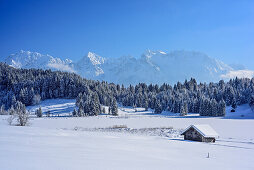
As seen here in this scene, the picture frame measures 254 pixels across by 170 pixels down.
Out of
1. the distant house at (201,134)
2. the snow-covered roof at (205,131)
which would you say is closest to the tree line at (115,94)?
the distant house at (201,134)

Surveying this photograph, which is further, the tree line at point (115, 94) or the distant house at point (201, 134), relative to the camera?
the tree line at point (115, 94)

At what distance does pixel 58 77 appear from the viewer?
156125 mm

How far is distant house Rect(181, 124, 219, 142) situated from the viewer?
35.0m

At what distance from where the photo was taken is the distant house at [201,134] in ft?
115

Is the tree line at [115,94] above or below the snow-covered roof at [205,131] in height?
above

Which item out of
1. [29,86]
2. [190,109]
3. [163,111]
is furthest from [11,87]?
[190,109]

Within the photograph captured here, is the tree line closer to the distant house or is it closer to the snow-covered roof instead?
the distant house

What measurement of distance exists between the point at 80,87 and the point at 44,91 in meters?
26.4

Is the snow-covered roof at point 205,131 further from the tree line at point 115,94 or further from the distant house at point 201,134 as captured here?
the tree line at point 115,94

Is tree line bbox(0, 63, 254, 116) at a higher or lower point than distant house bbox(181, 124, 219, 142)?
higher

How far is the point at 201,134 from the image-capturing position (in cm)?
3531

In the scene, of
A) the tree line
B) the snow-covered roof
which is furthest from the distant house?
the tree line

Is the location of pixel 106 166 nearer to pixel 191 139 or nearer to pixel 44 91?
pixel 191 139

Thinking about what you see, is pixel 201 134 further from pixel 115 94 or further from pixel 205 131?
pixel 115 94
